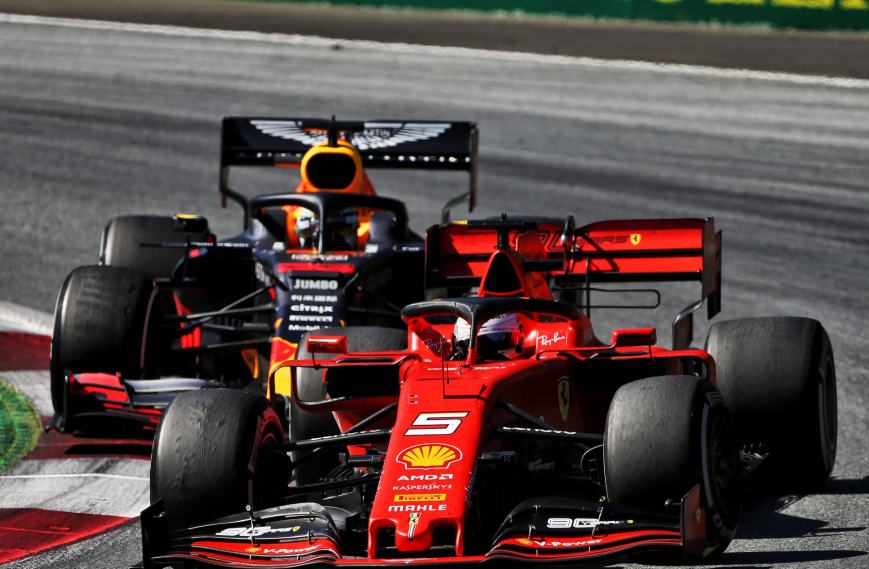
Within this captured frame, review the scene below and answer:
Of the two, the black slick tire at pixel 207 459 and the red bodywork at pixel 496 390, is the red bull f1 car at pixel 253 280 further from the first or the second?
the black slick tire at pixel 207 459

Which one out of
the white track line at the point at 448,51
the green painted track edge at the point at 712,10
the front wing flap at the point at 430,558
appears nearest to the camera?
the front wing flap at the point at 430,558

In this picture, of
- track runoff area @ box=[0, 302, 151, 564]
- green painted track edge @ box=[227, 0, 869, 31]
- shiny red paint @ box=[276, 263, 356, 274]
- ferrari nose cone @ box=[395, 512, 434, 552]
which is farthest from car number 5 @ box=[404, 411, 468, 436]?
green painted track edge @ box=[227, 0, 869, 31]

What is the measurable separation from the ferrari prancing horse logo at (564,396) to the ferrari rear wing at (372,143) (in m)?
4.42

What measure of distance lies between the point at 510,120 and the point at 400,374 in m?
14.3

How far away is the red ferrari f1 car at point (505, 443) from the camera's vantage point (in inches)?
201

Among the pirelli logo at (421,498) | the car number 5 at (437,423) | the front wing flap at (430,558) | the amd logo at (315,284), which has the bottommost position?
the front wing flap at (430,558)

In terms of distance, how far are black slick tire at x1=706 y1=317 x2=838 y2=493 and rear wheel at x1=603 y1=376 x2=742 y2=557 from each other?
5.21ft

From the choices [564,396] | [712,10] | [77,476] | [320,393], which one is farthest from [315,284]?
[712,10]

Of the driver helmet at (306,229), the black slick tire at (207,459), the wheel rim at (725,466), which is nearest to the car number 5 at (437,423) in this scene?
the black slick tire at (207,459)

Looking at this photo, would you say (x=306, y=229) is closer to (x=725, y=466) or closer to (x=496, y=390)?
(x=496, y=390)

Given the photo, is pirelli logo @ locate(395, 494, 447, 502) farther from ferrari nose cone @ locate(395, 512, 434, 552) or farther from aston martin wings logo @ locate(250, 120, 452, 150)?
aston martin wings logo @ locate(250, 120, 452, 150)

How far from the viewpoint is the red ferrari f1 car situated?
5.12m

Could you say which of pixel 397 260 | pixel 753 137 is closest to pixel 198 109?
pixel 753 137

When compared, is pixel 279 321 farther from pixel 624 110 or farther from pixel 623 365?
pixel 624 110
